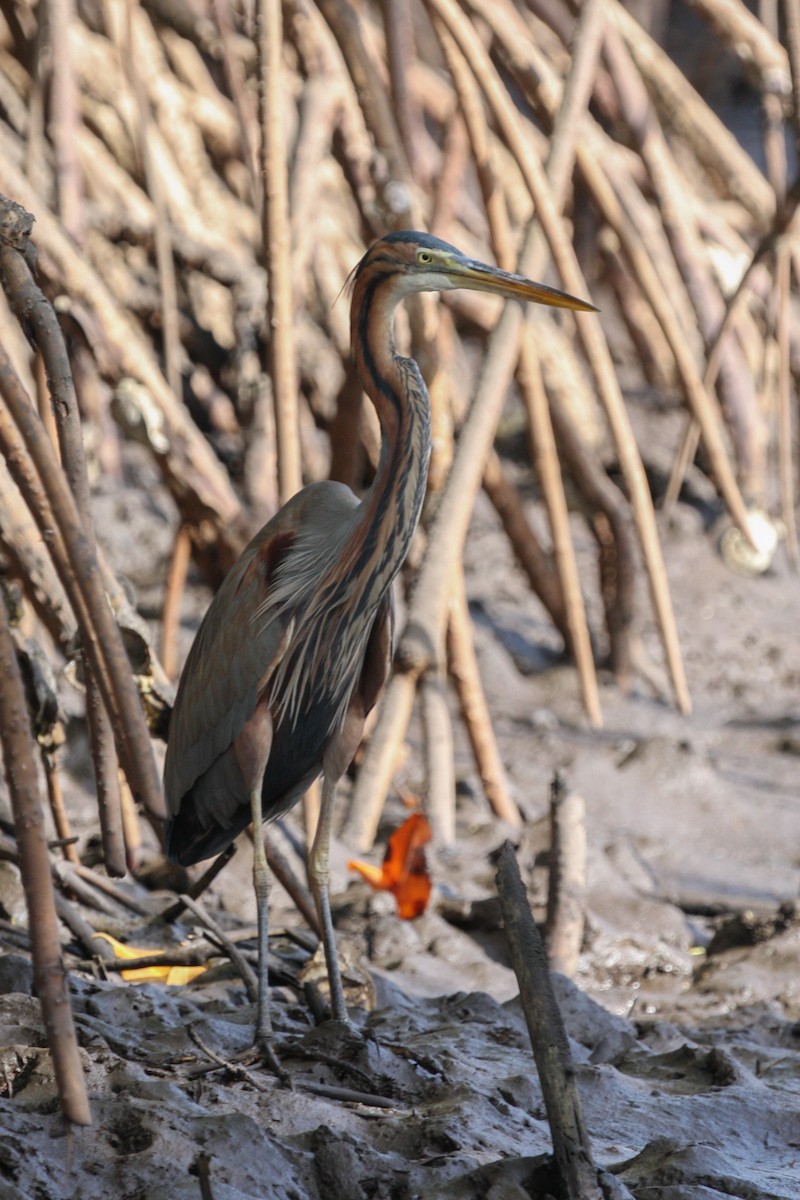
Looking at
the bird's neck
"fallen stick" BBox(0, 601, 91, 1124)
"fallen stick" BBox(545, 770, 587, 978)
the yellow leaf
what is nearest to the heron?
the bird's neck

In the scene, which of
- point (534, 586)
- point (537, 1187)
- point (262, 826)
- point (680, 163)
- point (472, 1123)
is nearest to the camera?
point (537, 1187)

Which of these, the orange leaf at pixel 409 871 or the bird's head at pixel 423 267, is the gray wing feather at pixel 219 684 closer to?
the bird's head at pixel 423 267

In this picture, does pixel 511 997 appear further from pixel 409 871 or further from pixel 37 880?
pixel 37 880

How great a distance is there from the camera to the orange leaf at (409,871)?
11.6 ft

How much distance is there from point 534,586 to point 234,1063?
3492 mm

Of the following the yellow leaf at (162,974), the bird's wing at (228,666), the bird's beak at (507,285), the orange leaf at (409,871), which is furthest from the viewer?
the orange leaf at (409,871)

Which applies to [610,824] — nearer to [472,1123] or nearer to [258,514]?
[258,514]

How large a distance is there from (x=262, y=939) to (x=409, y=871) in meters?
1.04

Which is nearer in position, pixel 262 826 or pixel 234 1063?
pixel 234 1063

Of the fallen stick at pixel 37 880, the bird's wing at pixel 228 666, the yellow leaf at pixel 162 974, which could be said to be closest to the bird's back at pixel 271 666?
the bird's wing at pixel 228 666

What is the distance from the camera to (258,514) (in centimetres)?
467

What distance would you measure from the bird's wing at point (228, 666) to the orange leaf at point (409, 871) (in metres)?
0.86

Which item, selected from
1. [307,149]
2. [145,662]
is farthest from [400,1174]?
[307,149]

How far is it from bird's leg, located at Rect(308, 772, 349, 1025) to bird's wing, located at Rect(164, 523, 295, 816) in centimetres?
18
